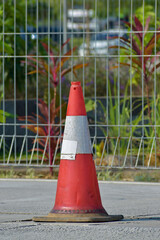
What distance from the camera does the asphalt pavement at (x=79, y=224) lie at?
5562 mm

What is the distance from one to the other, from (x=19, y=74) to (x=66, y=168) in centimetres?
813

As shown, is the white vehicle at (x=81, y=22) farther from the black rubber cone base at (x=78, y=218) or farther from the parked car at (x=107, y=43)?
the black rubber cone base at (x=78, y=218)

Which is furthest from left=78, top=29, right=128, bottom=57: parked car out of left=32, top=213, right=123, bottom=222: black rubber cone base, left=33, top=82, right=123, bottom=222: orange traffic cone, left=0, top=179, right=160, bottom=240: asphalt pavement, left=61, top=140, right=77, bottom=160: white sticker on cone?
left=32, top=213, right=123, bottom=222: black rubber cone base

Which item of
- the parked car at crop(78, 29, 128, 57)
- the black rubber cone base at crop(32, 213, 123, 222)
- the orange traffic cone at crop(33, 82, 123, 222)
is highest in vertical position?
the parked car at crop(78, 29, 128, 57)

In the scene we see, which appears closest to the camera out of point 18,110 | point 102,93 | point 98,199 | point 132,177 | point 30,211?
point 98,199

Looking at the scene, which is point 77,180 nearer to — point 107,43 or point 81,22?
point 107,43

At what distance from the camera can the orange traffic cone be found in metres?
6.23

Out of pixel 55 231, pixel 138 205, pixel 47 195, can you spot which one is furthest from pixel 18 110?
pixel 55 231

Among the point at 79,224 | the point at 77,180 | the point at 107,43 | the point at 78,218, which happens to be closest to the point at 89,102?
the point at 107,43

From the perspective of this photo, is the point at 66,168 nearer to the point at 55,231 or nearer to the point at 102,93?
the point at 55,231

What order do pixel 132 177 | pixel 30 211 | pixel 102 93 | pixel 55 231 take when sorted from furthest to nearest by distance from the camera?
pixel 102 93 → pixel 132 177 → pixel 30 211 → pixel 55 231

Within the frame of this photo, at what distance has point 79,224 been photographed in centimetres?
602

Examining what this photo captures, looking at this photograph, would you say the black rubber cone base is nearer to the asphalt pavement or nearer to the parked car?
the asphalt pavement

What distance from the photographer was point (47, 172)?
10.3 meters
